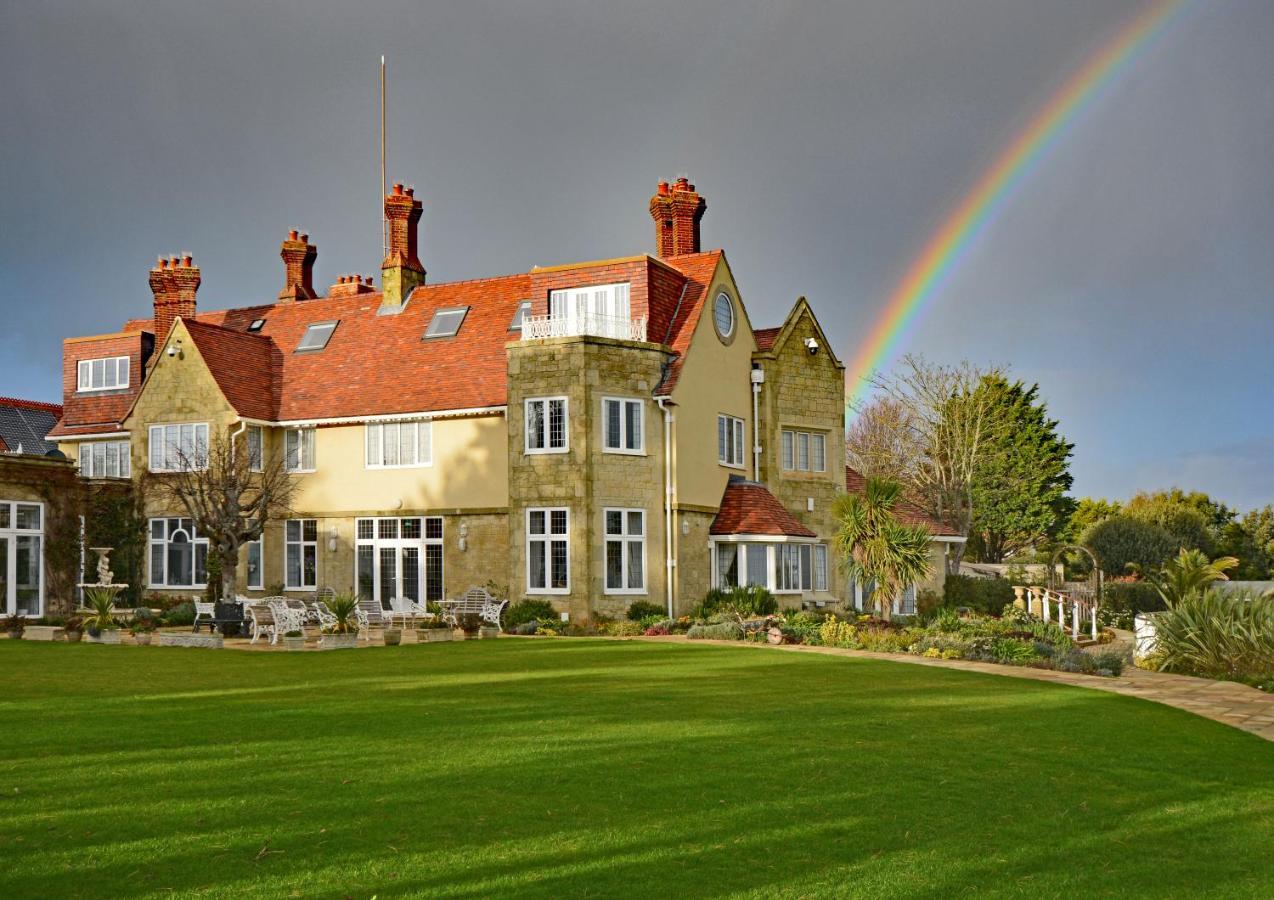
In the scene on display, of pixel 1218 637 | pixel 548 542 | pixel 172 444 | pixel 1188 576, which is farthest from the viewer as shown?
pixel 172 444

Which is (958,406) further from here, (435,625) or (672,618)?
(435,625)

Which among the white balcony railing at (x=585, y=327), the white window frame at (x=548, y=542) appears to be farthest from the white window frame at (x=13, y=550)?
the white balcony railing at (x=585, y=327)

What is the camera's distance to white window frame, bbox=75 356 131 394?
1564 inches

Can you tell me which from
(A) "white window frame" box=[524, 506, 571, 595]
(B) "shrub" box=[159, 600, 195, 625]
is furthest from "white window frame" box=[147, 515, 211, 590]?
(A) "white window frame" box=[524, 506, 571, 595]

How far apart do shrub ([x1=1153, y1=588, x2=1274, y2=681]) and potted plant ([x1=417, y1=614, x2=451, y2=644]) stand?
13602 mm

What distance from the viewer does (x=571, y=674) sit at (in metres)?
17.5

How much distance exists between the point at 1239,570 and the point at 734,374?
34778 millimetres

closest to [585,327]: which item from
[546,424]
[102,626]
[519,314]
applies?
[546,424]

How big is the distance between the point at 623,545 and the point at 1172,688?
50.2ft

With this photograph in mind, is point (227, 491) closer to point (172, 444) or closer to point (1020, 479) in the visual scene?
point (172, 444)

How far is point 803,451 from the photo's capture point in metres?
35.8

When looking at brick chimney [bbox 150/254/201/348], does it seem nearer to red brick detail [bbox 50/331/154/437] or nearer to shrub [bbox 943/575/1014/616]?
red brick detail [bbox 50/331/154/437]

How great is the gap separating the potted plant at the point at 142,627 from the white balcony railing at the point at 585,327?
1089 centimetres

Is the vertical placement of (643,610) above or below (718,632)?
above
